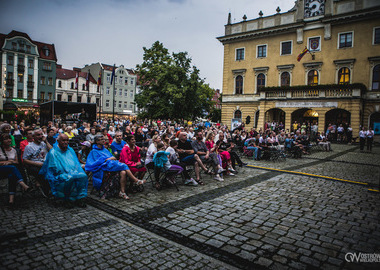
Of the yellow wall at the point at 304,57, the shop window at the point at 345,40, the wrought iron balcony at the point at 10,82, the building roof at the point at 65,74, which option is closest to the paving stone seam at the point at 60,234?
the yellow wall at the point at 304,57

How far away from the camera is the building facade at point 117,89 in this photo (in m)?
63.5

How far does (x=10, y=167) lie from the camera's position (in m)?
5.11

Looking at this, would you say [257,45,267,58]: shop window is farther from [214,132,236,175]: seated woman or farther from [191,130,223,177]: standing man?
[191,130,223,177]: standing man

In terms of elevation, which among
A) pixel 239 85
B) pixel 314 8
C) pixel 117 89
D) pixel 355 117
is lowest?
pixel 355 117

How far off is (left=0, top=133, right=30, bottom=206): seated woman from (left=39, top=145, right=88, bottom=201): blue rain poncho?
456 mm

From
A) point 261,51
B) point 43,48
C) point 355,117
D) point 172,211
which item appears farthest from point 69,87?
point 172,211

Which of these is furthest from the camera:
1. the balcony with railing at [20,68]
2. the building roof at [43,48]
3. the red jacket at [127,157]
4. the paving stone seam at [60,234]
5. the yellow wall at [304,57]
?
the building roof at [43,48]

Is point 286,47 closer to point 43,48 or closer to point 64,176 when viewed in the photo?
point 64,176

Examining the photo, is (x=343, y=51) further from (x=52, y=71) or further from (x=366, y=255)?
(x=52, y=71)

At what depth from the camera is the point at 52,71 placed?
5438 centimetres

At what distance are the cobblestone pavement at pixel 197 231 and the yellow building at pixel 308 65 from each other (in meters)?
22.3

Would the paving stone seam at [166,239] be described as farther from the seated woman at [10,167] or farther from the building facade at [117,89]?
the building facade at [117,89]

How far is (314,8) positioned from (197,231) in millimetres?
33613

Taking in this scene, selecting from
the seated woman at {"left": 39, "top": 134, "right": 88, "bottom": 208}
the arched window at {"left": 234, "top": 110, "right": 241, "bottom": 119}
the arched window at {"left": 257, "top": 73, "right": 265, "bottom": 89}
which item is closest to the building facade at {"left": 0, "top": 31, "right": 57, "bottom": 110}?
the arched window at {"left": 234, "top": 110, "right": 241, "bottom": 119}
